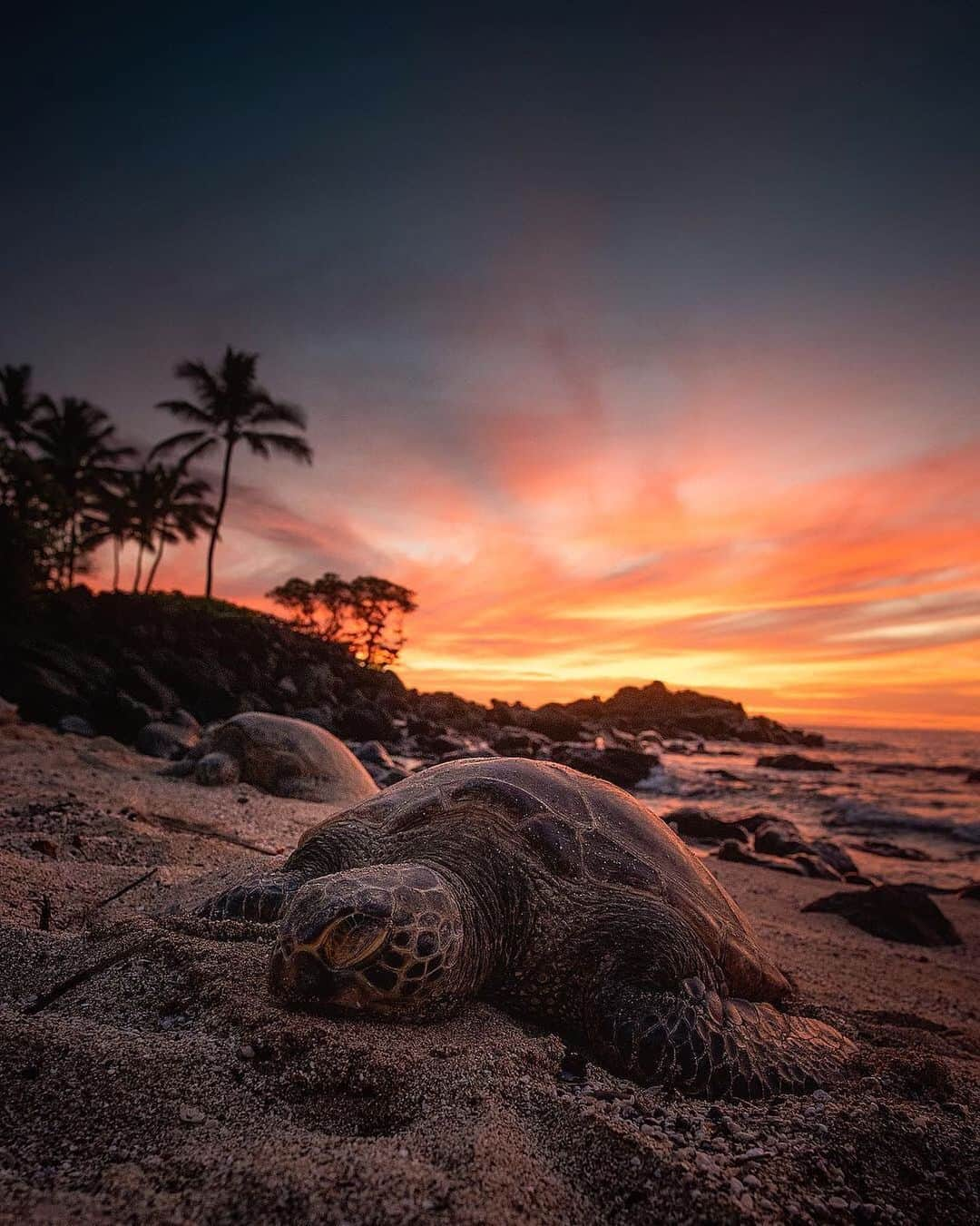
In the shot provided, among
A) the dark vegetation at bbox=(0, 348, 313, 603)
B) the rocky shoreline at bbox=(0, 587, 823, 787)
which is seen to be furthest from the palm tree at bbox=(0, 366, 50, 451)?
the rocky shoreline at bbox=(0, 587, 823, 787)

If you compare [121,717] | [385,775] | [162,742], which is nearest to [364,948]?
[385,775]

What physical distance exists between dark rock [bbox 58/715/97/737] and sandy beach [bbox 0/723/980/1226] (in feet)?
34.5

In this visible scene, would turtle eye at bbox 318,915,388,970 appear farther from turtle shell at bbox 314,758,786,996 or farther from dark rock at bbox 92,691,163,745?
dark rock at bbox 92,691,163,745

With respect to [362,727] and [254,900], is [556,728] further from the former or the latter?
[254,900]

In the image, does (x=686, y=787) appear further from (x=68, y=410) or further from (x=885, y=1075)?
(x=68, y=410)

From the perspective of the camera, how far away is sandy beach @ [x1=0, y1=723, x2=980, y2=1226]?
1264 millimetres

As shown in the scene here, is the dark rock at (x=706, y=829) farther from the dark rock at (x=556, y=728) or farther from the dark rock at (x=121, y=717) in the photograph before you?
the dark rock at (x=556, y=728)

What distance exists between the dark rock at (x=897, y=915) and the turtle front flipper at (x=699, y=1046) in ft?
14.0

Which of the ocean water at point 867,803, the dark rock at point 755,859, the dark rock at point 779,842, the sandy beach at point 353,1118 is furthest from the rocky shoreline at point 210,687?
the sandy beach at point 353,1118

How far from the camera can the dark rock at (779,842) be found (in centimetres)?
916

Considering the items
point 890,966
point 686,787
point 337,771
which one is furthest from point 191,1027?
point 686,787

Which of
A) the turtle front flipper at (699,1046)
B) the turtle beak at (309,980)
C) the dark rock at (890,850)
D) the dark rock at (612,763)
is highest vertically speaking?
the turtle beak at (309,980)

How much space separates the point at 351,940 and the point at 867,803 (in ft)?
53.0

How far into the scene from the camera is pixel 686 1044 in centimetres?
209
